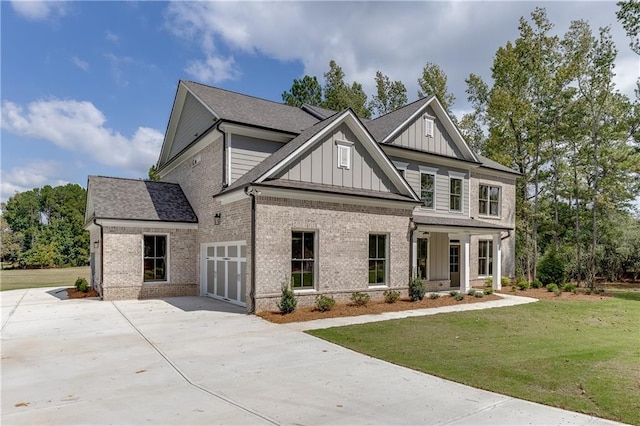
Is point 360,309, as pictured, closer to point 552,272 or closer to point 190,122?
point 190,122

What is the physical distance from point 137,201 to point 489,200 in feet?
61.3

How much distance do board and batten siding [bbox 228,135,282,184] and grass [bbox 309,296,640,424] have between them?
7.60 meters

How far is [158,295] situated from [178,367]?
34.8 feet

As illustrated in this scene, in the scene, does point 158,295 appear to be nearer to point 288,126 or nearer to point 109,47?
point 288,126

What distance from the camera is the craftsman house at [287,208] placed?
12.9 m

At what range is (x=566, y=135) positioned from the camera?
25.2m

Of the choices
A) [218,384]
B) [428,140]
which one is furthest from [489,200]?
[218,384]

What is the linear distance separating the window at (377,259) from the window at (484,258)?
896 centimetres

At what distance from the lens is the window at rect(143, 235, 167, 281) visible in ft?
53.8

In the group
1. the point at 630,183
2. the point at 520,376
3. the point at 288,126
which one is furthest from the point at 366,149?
the point at 630,183

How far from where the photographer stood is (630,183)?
100 feet

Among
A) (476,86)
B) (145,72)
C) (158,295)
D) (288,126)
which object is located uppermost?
(476,86)

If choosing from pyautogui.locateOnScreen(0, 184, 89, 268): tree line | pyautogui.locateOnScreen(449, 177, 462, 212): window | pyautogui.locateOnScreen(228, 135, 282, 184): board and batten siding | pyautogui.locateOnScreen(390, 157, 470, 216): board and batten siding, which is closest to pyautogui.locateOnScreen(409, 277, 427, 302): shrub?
pyautogui.locateOnScreen(390, 157, 470, 216): board and batten siding

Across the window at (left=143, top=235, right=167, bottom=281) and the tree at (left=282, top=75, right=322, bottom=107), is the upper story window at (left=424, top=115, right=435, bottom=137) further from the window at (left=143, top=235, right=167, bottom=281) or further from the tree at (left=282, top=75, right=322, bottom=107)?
the tree at (left=282, top=75, right=322, bottom=107)
